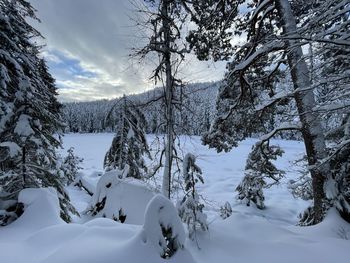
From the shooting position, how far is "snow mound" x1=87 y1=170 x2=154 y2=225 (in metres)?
8.85

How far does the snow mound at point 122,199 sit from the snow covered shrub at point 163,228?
5.13 meters

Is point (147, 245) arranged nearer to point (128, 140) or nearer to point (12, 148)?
point (12, 148)

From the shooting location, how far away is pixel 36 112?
22.4 ft

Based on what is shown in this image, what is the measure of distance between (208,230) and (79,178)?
1656 cm

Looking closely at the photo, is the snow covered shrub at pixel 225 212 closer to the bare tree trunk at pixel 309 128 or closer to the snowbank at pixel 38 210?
the bare tree trunk at pixel 309 128

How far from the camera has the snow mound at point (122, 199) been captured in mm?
8852

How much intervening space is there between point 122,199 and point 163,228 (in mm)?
5826

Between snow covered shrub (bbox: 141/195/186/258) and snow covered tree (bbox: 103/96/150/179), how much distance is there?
8.55 meters

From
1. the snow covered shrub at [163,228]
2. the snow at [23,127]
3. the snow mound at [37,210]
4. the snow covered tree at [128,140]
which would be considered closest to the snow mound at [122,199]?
the snow covered tree at [128,140]

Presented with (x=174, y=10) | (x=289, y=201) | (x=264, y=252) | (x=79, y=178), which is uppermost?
(x=174, y=10)

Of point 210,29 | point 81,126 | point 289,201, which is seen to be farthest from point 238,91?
point 81,126

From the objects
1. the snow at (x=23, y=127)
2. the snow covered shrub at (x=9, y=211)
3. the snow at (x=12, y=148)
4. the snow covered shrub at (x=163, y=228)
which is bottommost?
the snow covered shrub at (x=9, y=211)

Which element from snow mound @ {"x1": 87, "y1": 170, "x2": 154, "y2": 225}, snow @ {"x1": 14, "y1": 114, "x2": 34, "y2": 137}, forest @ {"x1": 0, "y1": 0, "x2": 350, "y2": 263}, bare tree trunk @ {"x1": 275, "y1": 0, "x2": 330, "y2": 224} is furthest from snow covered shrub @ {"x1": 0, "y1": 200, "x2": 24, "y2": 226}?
bare tree trunk @ {"x1": 275, "y1": 0, "x2": 330, "y2": 224}

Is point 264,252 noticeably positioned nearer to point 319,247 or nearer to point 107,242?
point 319,247
